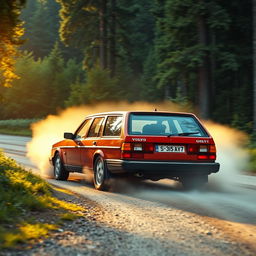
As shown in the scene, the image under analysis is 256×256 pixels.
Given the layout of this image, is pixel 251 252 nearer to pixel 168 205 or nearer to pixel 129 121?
pixel 168 205

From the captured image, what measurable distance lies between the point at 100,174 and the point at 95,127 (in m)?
1.34

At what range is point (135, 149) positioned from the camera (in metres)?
9.88

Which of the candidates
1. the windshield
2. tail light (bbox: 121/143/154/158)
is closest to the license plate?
tail light (bbox: 121/143/154/158)

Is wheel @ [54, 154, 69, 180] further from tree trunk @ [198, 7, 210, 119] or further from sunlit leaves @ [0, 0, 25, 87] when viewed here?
tree trunk @ [198, 7, 210, 119]

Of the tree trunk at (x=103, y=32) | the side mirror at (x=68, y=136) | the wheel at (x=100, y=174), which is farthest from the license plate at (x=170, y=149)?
the tree trunk at (x=103, y=32)

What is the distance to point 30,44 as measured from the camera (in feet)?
279

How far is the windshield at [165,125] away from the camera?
10.2 meters

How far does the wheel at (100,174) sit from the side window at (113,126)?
55 cm

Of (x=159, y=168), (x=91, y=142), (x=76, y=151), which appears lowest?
(x=159, y=168)

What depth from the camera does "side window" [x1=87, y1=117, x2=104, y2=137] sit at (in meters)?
11.3

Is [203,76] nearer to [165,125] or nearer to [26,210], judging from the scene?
[165,125]

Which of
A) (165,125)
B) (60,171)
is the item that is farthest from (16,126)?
(165,125)

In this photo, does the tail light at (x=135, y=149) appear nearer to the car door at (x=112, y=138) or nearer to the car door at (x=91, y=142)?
the car door at (x=112, y=138)

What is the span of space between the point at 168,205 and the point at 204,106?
25.9m
